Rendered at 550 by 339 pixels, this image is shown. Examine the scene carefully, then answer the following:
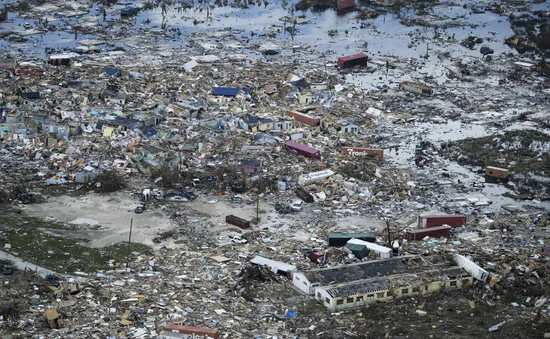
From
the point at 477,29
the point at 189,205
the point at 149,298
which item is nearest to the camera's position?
the point at 149,298

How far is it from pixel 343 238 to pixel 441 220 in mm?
2573

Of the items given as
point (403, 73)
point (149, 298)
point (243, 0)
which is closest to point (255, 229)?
point (149, 298)

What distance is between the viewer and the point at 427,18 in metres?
37.0

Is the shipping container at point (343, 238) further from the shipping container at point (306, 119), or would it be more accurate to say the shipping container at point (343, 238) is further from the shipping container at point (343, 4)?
the shipping container at point (343, 4)

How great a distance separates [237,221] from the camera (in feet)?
61.7

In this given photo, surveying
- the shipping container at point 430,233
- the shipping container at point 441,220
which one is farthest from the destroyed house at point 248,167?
the shipping container at point 430,233

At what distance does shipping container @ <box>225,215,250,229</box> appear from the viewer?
18719 millimetres

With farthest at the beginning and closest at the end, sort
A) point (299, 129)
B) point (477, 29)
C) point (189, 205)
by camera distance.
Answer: point (477, 29), point (299, 129), point (189, 205)

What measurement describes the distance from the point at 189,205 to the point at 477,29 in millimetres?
Result: 20166

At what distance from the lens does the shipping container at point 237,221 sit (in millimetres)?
18719

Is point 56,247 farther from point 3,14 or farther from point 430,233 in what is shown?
point 3,14

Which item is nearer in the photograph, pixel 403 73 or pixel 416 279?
pixel 416 279

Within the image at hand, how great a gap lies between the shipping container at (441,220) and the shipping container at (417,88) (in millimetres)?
10054

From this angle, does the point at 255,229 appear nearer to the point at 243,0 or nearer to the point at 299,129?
the point at 299,129
